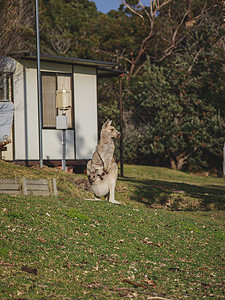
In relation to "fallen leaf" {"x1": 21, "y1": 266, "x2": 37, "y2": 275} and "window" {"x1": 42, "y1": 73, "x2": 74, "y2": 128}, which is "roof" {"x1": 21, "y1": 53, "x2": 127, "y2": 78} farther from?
"fallen leaf" {"x1": 21, "y1": 266, "x2": 37, "y2": 275}

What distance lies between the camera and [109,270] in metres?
7.41

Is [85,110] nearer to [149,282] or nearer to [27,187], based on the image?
[27,187]

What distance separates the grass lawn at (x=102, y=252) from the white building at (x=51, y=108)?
10119mm

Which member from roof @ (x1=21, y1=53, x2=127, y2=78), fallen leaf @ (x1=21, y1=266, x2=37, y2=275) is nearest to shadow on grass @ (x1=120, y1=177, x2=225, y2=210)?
roof @ (x1=21, y1=53, x2=127, y2=78)

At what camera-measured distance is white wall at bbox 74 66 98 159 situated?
22.9 meters

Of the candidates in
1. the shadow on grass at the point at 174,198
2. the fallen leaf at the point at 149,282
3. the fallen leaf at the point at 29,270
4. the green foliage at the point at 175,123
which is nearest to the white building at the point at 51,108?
the shadow on grass at the point at 174,198

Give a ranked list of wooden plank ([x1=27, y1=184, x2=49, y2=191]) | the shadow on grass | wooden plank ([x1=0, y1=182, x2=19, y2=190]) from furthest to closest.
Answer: the shadow on grass < wooden plank ([x1=27, y1=184, x2=49, y2=191]) < wooden plank ([x1=0, y1=182, x2=19, y2=190])

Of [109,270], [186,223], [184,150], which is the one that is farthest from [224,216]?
[184,150]

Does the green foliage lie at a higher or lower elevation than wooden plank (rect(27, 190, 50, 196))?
higher

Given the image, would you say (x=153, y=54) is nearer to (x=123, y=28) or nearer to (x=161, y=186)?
(x=123, y=28)

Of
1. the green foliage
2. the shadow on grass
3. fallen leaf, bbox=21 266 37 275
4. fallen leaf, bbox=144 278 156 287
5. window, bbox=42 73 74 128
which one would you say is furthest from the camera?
the green foliage

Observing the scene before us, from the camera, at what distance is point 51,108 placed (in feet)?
73.1

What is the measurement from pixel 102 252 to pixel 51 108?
1471cm

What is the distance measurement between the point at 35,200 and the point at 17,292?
487 cm
